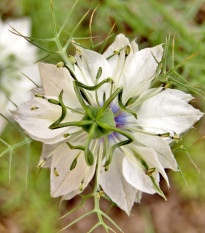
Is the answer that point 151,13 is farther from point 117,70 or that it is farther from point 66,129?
point 66,129

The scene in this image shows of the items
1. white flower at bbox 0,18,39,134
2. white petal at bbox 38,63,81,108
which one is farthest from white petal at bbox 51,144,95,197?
white flower at bbox 0,18,39,134

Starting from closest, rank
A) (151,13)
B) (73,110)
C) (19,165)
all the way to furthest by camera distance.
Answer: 1. (73,110)
2. (151,13)
3. (19,165)

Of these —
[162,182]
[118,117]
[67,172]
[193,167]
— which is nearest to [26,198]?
[162,182]

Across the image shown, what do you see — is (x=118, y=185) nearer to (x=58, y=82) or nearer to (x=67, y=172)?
(x=67, y=172)

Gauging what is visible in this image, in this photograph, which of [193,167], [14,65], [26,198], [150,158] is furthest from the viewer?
[26,198]

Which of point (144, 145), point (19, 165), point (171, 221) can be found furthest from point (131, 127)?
point (171, 221)
